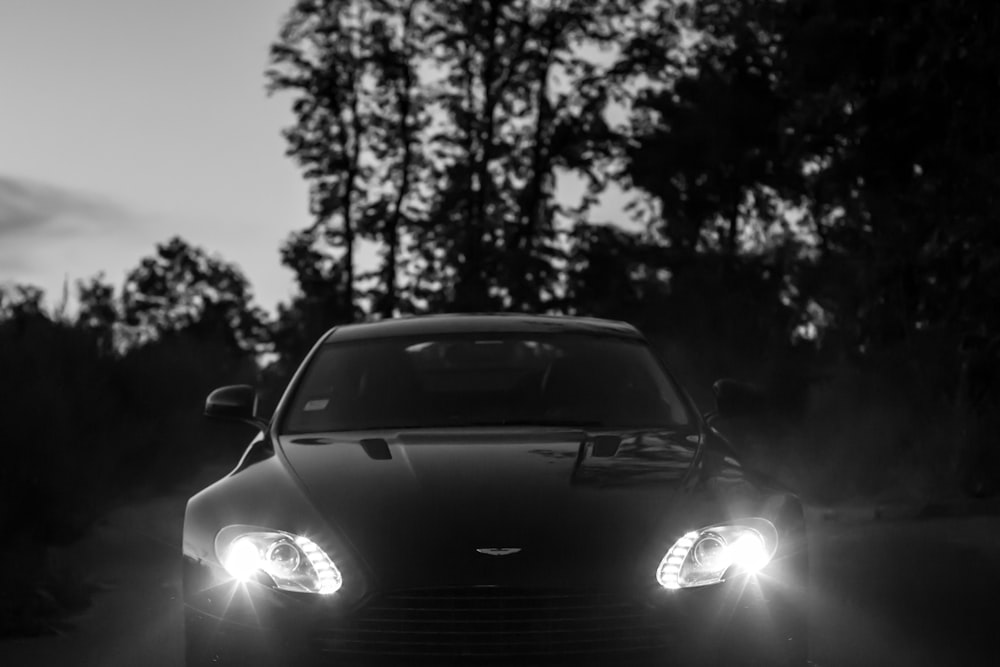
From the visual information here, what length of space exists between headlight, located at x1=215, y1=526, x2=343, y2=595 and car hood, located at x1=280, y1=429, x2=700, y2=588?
0.35ft

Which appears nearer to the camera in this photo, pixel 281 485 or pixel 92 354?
pixel 281 485

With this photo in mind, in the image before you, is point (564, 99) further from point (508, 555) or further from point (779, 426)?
point (508, 555)

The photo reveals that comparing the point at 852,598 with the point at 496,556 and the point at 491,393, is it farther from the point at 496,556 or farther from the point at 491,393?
the point at 496,556

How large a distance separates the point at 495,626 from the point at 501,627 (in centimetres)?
2

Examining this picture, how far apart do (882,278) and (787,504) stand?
1254 cm

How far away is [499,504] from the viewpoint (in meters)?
4.39

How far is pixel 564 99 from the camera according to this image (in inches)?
1513

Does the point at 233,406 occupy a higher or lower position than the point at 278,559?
higher

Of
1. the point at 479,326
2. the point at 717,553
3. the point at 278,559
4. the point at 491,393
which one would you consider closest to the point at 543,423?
the point at 491,393

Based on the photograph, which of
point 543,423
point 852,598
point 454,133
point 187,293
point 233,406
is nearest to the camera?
point 543,423

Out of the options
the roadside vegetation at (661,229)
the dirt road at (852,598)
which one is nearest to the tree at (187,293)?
the roadside vegetation at (661,229)

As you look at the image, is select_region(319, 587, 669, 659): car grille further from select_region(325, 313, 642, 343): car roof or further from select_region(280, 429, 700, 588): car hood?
select_region(325, 313, 642, 343): car roof

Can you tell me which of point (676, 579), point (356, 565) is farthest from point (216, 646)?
point (676, 579)

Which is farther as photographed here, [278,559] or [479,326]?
[479,326]
